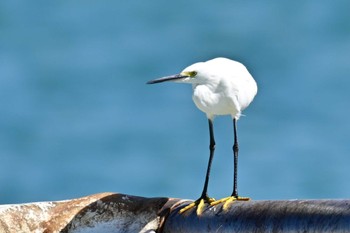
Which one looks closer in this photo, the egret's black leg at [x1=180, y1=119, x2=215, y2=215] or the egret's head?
the egret's black leg at [x1=180, y1=119, x2=215, y2=215]

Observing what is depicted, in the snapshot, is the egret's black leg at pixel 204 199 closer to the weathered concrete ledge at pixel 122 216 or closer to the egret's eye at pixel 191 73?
the weathered concrete ledge at pixel 122 216

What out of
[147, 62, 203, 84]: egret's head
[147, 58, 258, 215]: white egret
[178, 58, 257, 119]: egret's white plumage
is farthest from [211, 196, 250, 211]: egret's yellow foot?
[147, 62, 203, 84]: egret's head

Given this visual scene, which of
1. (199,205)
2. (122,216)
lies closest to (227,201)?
(199,205)

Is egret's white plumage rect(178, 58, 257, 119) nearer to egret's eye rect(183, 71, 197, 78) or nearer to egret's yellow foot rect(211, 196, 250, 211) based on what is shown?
egret's eye rect(183, 71, 197, 78)

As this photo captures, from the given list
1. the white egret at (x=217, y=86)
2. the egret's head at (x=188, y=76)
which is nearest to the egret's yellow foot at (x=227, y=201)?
the white egret at (x=217, y=86)

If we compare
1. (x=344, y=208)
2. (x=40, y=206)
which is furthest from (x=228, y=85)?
(x=344, y=208)

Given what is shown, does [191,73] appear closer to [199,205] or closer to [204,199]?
[204,199]

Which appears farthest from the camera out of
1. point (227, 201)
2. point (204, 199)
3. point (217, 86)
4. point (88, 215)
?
point (217, 86)

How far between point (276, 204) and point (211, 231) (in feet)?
1.82

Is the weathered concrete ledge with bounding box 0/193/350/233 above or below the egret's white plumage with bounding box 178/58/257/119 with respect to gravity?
below

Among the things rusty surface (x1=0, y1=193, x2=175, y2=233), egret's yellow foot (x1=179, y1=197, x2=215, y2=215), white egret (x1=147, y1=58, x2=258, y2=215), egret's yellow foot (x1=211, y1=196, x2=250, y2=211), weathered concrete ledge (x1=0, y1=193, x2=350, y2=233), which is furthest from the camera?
white egret (x1=147, y1=58, x2=258, y2=215)

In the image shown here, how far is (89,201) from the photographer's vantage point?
7262mm

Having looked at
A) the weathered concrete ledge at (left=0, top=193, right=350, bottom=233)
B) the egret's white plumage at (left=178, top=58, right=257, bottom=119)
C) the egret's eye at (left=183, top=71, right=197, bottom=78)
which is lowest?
the weathered concrete ledge at (left=0, top=193, right=350, bottom=233)

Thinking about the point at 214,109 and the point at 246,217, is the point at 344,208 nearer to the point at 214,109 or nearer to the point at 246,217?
the point at 246,217
